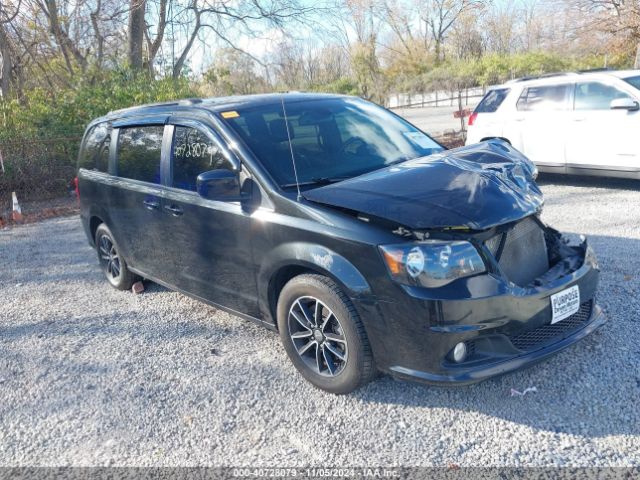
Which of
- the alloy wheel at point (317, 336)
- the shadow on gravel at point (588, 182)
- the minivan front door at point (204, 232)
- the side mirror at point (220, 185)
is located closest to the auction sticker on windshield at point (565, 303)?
the alloy wheel at point (317, 336)

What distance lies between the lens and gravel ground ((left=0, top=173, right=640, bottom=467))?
3.00 metres

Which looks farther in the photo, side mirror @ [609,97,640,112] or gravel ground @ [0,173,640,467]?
side mirror @ [609,97,640,112]

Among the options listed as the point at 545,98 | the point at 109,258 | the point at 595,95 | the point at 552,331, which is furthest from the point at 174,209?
the point at 545,98

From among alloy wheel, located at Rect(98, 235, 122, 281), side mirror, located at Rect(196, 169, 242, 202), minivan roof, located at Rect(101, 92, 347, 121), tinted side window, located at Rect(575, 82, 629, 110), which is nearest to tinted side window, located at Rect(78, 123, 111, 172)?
minivan roof, located at Rect(101, 92, 347, 121)

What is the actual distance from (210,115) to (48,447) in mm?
2395

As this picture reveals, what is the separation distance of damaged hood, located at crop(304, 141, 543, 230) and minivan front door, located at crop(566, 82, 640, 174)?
5.15 meters

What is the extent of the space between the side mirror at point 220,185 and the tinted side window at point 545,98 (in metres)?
6.97

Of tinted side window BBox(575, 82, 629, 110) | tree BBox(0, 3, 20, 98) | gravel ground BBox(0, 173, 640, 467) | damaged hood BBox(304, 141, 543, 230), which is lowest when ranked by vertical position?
gravel ground BBox(0, 173, 640, 467)

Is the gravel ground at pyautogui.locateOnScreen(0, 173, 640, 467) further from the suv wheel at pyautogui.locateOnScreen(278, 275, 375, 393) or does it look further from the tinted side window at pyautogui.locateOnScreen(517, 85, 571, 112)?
the tinted side window at pyautogui.locateOnScreen(517, 85, 571, 112)

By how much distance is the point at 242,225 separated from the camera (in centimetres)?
385

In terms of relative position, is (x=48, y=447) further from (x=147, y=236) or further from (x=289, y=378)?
(x=147, y=236)

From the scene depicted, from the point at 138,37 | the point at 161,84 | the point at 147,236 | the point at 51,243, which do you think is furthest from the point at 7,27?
the point at 147,236

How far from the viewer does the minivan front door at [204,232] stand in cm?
394

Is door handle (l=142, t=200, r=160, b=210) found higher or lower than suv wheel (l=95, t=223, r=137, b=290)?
higher
